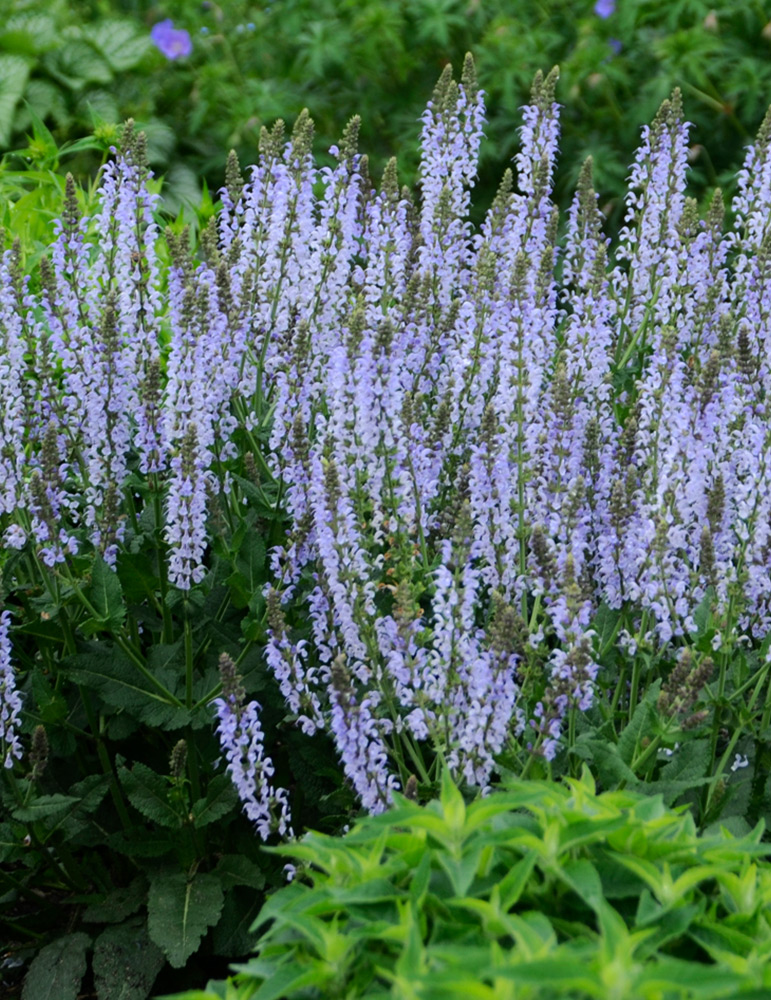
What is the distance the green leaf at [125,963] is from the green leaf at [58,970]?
0.06 metres

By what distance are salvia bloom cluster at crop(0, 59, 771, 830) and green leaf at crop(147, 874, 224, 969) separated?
0.37 metres

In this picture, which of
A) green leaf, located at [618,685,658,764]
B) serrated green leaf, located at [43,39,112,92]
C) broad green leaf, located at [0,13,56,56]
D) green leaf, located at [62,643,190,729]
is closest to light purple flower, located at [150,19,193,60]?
serrated green leaf, located at [43,39,112,92]

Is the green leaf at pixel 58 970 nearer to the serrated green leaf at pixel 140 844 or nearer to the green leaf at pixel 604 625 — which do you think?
the serrated green leaf at pixel 140 844

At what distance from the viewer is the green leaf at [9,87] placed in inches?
367

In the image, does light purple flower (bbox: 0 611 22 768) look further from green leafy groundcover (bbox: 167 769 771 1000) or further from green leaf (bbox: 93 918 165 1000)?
green leafy groundcover (bbox: 167 769 771 1000)

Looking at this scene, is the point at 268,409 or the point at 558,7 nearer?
the point at 268,409

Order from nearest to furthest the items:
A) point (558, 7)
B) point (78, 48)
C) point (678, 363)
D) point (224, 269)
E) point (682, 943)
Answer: point (682, 943), point (678, 363), point (224, 269), point (558, 7), point (78, 48)

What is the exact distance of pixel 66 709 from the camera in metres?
3.86

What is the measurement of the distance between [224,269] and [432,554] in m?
1.08

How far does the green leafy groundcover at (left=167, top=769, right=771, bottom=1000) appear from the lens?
194 cm

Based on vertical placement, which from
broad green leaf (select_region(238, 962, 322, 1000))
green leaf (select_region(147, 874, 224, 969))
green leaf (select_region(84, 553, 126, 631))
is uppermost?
Result: green leaf (select_region(84, 553, 126, 631))

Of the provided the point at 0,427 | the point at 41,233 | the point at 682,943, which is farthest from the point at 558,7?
the point at 682,943

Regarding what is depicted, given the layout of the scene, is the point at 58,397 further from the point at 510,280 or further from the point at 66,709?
the point at 510,280

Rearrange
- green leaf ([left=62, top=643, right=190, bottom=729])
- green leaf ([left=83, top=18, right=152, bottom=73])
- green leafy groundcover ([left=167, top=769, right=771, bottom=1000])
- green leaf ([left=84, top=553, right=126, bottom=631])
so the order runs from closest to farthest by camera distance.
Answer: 1. green leafy groundcover ([left=167, top=769, right=771, bottom=1000])
2. green leaf ([left=84, top=553, right=126, bottom=631])
3. green leaf ([left=62, top=643, right=190, bottom=729])
4. green leaf ([left=83, top=18, right=152, bottom=73])
